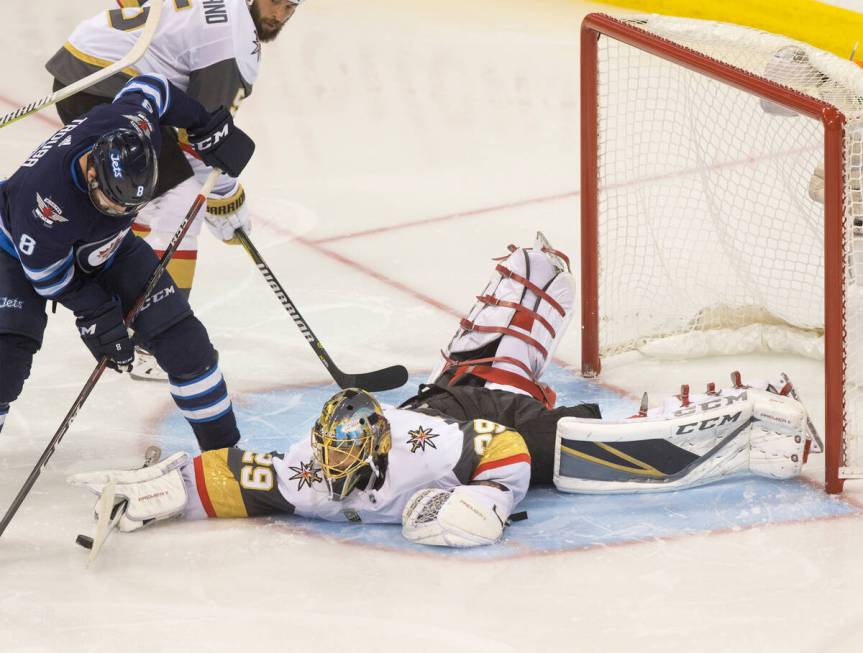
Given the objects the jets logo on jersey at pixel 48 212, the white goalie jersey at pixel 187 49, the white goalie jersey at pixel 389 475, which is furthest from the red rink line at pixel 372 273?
the jets logo on jersey at pixel 48 212

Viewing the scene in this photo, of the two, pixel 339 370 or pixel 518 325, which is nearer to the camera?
pixel 518 325

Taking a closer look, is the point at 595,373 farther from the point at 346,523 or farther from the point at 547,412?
the point at 346,523

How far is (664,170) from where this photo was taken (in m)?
4.53

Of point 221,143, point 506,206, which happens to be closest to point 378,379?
point 221,143

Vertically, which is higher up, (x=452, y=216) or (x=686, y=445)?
(x=452, y=216)

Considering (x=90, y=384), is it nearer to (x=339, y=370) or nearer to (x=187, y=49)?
(x=339, y=370)

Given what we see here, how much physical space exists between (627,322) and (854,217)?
1.02m

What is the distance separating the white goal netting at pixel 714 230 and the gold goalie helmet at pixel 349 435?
133cm

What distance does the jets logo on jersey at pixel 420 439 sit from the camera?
10.1 ft

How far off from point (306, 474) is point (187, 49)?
1287mm

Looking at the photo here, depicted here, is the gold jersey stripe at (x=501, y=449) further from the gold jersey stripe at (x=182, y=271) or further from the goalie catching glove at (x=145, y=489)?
the gold jersey stripe at (x=182, y=271)

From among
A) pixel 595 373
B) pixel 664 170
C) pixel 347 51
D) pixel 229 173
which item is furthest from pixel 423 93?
pixel 229 173

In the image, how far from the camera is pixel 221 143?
3.42 m

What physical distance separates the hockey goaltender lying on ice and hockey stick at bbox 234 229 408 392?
1.63 ft
